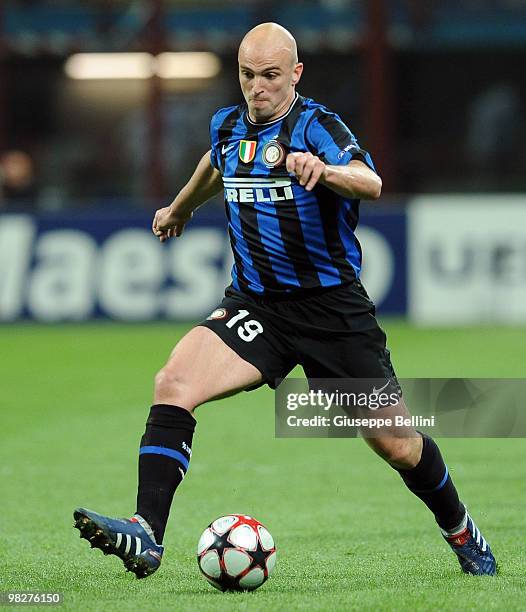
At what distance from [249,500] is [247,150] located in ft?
8.39

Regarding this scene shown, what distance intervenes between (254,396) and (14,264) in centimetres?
552

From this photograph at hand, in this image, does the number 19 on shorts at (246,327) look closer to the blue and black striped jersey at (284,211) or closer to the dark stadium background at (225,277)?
the blue and black striped jersey at (284,211)

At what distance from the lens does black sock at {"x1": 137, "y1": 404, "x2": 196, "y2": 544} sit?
530 cm

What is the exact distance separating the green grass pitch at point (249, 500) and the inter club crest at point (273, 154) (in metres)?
1.60

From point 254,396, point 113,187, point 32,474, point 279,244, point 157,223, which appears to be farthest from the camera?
point 113,187

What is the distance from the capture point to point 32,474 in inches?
335

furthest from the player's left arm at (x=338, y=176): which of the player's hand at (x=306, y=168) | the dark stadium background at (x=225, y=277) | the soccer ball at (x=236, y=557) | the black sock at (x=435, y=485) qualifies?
the dark stadium background at (x=225, y=277)

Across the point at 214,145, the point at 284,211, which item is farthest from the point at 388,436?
the point at 214,145

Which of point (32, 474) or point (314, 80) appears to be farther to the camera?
point (314, 80)

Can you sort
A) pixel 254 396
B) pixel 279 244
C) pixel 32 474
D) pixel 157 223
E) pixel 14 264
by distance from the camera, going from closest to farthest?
pixel 279 244, pixel 157 223, pixel 32 474, pixel 254 396, pixel 14 264

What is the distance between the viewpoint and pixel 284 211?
562 centimetres

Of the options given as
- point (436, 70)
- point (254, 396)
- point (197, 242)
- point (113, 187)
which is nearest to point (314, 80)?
point (436, 70)

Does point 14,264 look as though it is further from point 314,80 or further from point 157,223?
point 157,223

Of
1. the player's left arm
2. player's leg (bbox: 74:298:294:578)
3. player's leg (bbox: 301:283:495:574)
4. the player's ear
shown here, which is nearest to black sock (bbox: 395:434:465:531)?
player's leg (bbox: 301:283:495:574)
